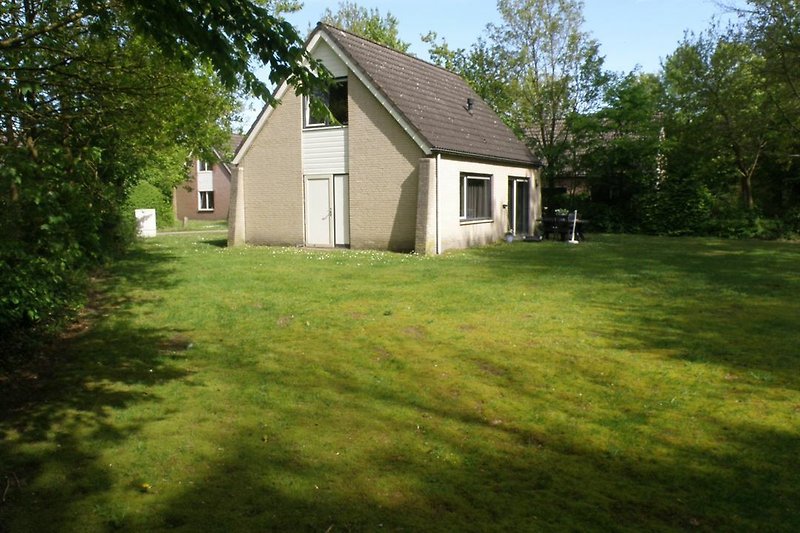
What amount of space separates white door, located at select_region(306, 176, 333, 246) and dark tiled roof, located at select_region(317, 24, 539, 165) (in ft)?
12.1

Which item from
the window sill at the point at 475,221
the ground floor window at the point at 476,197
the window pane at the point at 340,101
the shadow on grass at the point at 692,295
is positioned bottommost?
the shadow on grass at the point at 692,295

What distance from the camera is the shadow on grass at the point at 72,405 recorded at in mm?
4344

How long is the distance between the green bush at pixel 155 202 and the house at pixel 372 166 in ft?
55.7

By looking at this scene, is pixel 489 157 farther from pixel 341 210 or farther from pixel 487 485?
pixel 487 485

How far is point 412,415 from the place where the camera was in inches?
227

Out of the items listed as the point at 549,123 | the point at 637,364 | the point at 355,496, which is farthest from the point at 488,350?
the point at 549,123

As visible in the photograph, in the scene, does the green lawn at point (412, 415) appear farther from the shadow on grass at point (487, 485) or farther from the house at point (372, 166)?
the house at point (372, 166)

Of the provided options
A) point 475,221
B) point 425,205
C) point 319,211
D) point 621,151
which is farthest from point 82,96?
point 621,151

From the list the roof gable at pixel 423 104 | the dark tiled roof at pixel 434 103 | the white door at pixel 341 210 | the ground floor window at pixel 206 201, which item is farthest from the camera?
the ground floor window at pixel 206 201

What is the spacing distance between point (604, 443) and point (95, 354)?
244 inches

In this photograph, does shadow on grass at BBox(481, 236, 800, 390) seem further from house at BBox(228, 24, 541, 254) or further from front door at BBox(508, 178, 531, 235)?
front door at BBox(508, 178, 531, 235)

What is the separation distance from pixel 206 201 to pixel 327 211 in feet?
116

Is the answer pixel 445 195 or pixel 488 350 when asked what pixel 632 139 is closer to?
pixel 445 195

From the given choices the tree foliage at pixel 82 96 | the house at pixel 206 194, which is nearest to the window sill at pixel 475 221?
the tree foliage at pixel 82 96
